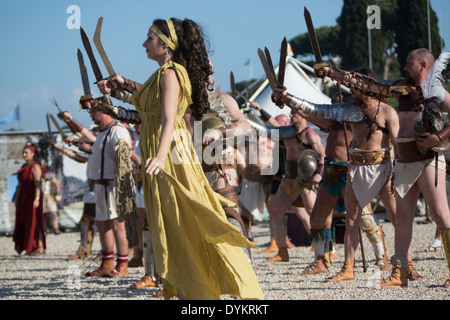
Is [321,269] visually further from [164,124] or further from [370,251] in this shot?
[164,124]

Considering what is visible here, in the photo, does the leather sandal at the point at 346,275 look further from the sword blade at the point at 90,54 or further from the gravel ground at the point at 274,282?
the sword blade at the point at 90,54

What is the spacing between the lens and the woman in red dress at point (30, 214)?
1100cm

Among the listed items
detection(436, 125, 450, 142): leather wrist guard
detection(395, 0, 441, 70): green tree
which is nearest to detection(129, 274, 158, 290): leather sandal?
detection(436, 125, 450, 142): leather wrist guard

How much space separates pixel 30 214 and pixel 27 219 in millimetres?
95

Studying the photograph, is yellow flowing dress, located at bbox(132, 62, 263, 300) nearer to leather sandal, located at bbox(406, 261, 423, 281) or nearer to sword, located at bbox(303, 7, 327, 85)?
sword, located at bbox(303, 7, 327, 85)

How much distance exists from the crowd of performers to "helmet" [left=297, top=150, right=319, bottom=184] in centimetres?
1

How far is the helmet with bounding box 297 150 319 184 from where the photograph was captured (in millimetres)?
8125

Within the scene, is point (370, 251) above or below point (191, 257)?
below

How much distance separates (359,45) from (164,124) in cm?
3617

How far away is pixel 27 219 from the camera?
11047 millimetres

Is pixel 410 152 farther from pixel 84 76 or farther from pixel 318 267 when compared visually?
pixel 84 76

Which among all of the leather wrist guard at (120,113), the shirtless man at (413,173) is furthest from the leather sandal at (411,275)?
the leather wrist guard at (120,113)

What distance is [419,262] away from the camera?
7617mm
